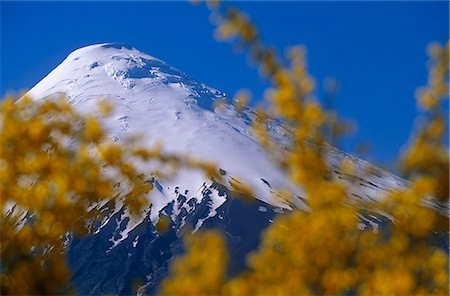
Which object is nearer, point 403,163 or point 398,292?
point 398,292

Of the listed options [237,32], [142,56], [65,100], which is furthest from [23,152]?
[142,56]

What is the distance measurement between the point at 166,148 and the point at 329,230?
30.4 m

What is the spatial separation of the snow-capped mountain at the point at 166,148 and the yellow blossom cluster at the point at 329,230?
1726 centimetres

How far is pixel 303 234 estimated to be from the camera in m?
2.05

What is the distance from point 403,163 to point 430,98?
0.83 feet

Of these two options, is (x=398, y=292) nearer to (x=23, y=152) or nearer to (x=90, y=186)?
(x=90, y=186)

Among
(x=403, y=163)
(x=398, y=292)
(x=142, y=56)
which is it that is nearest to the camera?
(x=398, y=292)

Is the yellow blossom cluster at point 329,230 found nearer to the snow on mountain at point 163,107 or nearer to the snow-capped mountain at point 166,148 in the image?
the snow-capped mountain at point 166,148

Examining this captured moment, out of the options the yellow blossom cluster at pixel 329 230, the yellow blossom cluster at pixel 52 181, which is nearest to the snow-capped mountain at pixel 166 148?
the yellow blossom cluster at pixel 52 181

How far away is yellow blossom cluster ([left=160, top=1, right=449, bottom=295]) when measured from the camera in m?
2.02

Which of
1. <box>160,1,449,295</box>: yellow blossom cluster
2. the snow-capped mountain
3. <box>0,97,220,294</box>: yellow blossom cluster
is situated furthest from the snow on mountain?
<box>160,1,449,295</box>: yellow blossom cluster

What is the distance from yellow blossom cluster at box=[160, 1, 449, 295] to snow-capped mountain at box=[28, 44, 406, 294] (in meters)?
17.3

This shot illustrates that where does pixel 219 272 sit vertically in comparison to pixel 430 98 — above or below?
below

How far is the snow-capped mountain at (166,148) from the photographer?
39.6 metres
